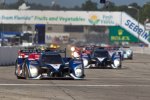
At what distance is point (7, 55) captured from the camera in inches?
1711

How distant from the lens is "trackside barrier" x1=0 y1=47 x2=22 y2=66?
42188 mm

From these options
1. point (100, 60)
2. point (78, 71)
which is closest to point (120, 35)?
point (100, 60)

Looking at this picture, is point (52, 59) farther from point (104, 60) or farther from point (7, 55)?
point (7, 55)

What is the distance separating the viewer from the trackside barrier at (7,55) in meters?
42.2

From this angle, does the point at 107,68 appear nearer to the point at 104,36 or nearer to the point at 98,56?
the point at 98,56

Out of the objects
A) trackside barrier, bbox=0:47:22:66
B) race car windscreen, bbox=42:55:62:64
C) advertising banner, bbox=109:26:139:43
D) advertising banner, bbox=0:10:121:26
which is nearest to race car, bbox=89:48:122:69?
trackside barrier, bbox=0:47:22:66

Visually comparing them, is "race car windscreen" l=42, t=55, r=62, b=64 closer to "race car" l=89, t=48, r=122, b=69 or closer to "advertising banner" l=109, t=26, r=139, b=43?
"race car" l=89, t=48, r=122, b=69

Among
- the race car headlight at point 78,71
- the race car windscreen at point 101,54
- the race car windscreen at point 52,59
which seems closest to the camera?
the race car headlight at point 78,71

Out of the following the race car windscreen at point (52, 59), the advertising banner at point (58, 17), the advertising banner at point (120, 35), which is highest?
the advertising banner at point (58, 17)

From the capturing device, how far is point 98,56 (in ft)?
131

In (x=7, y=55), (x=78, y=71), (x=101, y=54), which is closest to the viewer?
(x=78, y=71)

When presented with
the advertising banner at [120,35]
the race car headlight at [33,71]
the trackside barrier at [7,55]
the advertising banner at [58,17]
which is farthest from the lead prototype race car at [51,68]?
the advertising banner at [120,35]

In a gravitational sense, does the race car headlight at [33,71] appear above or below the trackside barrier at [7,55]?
above

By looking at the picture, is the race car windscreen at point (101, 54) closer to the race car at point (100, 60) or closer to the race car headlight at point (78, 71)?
the race car at point (100, 60)
